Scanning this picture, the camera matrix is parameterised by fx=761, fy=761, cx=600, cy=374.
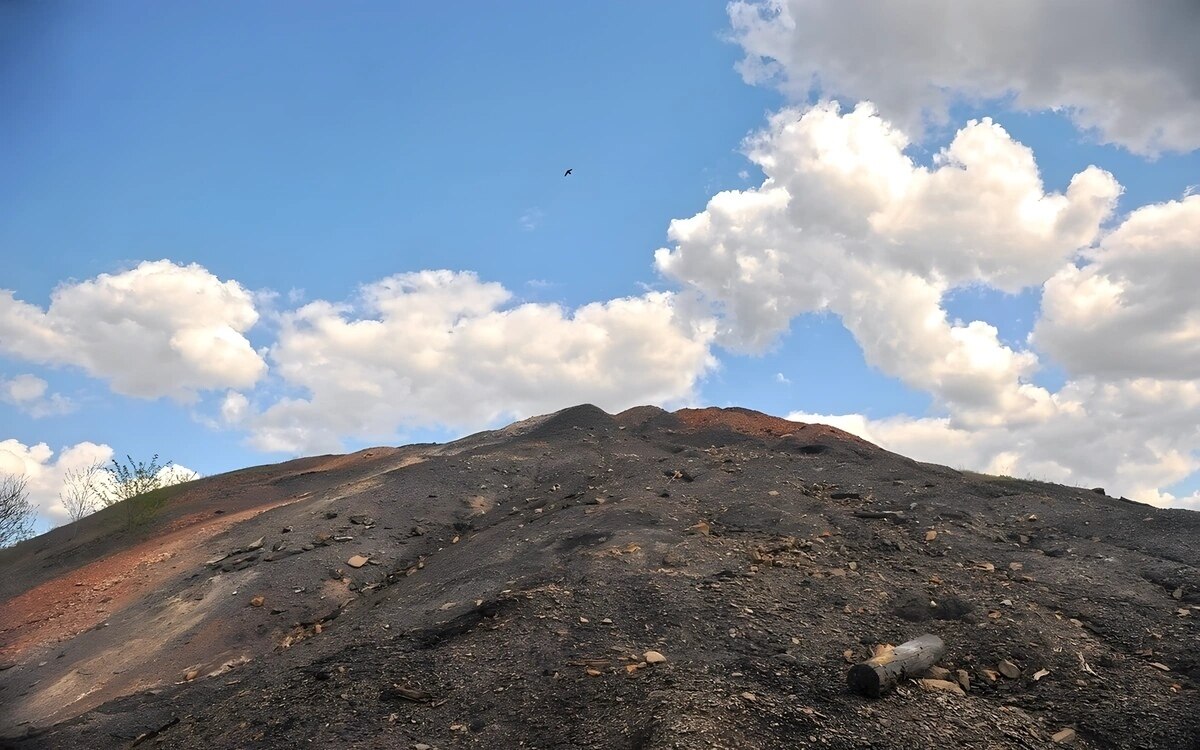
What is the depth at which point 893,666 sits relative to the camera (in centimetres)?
829

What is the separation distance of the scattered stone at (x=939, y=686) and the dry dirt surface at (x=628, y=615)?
0.11 metres

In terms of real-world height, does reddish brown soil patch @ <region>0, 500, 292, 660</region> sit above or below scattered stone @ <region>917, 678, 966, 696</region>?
above

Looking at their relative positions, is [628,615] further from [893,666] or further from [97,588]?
[97,588]

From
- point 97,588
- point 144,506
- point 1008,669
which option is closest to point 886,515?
point 1008,669

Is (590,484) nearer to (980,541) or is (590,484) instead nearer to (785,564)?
(785,564)

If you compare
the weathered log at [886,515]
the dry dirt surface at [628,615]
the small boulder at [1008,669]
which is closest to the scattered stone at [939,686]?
the dry dirt surface at [628,615]

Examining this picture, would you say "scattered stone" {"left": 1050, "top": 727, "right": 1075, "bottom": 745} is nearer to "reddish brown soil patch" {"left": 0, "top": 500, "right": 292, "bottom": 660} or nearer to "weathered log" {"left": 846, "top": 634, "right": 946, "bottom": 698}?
"weathered log" {"left": 846, "top": 634, "right": 946, "bottom": 698}

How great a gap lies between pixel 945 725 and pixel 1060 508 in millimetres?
9130

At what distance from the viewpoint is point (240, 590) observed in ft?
44.8

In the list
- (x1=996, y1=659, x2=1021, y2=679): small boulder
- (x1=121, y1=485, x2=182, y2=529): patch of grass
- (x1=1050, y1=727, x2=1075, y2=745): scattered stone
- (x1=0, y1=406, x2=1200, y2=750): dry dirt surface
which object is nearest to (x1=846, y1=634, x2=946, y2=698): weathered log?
(x1=0, y1=406, x2=1200, y2=750): dry dirt surface

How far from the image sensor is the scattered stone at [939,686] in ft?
27.0

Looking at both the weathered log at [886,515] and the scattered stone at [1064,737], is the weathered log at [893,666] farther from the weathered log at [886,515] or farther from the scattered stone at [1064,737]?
the weathered log at [886,515]

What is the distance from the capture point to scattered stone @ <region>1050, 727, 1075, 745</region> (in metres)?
7.64

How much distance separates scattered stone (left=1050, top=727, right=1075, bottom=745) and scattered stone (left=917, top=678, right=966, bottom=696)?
2.92 ft
